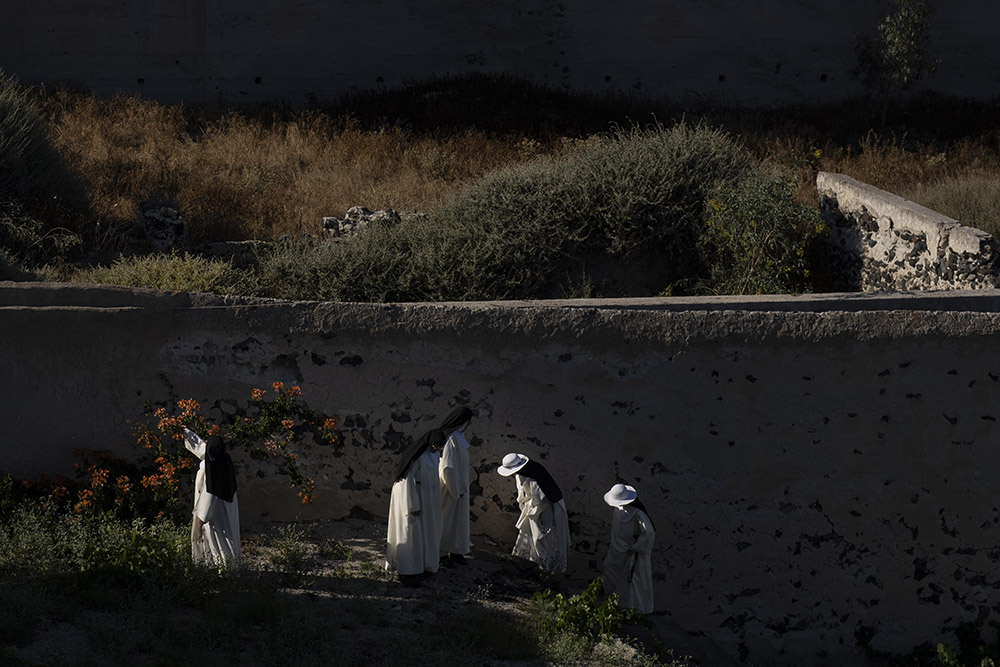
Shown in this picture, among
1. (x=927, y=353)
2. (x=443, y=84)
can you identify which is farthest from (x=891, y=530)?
(x=443, y=84)

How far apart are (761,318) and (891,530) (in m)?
1.72

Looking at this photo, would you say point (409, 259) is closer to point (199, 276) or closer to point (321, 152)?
point (199, 276)

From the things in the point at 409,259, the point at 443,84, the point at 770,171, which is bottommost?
the point at 409,259

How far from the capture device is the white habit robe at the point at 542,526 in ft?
22.4

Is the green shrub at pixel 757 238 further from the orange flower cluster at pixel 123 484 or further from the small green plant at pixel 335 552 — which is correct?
the orange flower cluster at pixel 123 484

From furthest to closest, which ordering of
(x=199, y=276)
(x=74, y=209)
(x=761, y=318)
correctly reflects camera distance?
(x=74, y=209)
(x=199, y=276)
(x=761, y=318)

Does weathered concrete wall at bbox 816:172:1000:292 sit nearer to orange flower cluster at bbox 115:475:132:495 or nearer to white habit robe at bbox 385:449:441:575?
white habit robe at bbox 385:449:441:575

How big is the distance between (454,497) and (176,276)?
352 cm

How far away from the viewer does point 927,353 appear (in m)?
7.08

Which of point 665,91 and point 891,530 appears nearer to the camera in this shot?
point 891,530

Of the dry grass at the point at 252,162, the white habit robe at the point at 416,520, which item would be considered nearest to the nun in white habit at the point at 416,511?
the white habit robe at the point at 416,520

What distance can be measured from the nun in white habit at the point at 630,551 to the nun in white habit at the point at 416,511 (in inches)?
42.1

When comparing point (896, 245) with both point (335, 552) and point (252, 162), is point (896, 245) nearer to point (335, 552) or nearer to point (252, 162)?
point (335, 552)

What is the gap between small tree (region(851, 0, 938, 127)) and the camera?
15984 millimetres
